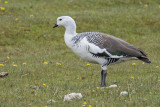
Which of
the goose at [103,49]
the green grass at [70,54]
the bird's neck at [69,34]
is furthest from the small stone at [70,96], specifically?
the bird's neck at [69,34]

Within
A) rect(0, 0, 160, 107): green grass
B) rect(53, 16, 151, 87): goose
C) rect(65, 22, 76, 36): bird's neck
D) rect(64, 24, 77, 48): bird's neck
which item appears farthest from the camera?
rect(65, 22, 76, 36): bird's neck

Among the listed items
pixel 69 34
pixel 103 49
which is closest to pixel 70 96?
pixel 103 49

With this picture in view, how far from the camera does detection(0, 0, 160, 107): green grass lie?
832 cm

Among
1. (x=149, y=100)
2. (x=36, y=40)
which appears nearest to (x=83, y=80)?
(x=149, y=100)

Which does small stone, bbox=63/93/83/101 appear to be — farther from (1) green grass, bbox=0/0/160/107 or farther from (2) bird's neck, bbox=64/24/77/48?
(2) bird's neck, bbox=64/24/77/48

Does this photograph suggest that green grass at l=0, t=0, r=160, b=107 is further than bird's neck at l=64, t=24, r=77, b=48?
No

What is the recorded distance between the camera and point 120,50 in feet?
31.8

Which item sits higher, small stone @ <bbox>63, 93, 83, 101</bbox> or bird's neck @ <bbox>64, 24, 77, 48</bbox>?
bird's neck @ <bbox>64, 24, 77, 48</bbox>

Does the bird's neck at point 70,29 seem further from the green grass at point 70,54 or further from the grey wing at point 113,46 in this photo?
the green grass at point 70,54

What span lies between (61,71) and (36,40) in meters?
5.90

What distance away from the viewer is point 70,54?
1598 centimetres

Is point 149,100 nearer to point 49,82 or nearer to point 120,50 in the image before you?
point 120,50

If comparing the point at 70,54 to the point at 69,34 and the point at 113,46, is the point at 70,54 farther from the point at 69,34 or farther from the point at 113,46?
the point at 113,46

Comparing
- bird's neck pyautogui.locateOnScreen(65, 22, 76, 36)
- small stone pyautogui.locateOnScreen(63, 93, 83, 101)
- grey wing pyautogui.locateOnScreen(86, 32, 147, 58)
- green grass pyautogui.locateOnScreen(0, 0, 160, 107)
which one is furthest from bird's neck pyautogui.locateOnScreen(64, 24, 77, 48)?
Result: small stone pyautogui.locateOnScreen(63, 93, 83, 101)
